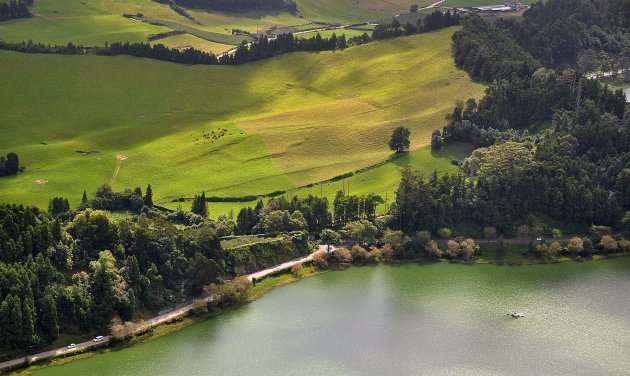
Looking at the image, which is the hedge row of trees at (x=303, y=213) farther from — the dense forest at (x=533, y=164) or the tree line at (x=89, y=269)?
the tree line at (x=89, y=269)

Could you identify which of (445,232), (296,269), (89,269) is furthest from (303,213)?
(89,269)

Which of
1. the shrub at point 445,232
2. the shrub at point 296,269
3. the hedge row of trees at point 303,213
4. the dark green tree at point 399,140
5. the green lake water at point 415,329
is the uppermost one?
the dark green tree at point 399,140

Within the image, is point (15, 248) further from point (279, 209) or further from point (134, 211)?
point (279, 209)

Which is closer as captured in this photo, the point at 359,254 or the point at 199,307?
the point at 199,307

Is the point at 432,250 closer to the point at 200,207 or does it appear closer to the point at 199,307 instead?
the point at 200,207

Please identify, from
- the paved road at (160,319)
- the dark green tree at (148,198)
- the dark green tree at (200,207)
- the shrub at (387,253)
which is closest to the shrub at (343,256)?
the paved road at (160,319)

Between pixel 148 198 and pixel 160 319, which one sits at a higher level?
pixel 148 198
